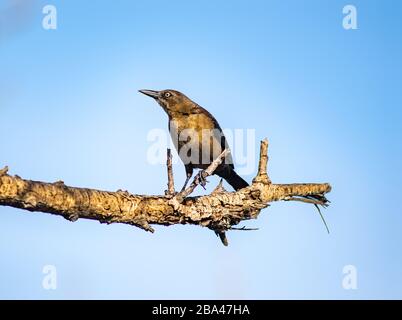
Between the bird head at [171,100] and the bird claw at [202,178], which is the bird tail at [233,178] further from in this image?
the bird claw at [202,178]

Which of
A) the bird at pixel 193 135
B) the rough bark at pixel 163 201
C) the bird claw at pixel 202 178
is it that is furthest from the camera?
the bird at pixel 193 135

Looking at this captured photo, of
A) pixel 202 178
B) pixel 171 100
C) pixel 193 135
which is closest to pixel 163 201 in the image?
pixel 202 178

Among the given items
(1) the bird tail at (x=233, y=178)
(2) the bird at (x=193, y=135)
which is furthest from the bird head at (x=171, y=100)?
(1) the bird tail at (x=233, y=178)

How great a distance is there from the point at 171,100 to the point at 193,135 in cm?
72

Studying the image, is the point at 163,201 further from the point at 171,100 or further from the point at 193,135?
the point at 171,100

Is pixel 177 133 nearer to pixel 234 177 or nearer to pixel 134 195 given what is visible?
pixel 234 177

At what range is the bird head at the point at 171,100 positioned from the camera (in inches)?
348

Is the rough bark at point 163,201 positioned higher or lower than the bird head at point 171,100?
lower

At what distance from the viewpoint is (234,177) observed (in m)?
8.66

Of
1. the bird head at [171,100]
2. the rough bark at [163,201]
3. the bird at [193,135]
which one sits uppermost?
the bird head at [171,100]

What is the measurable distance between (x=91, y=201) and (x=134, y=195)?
65 centimetres

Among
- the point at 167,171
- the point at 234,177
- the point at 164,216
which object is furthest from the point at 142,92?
the point at 164,216

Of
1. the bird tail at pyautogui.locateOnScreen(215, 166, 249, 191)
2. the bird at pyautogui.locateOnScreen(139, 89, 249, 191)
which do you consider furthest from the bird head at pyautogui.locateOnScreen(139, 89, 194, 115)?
the bird tail at pyautogui.locateOnScreen(215, 166, 249, 191)
